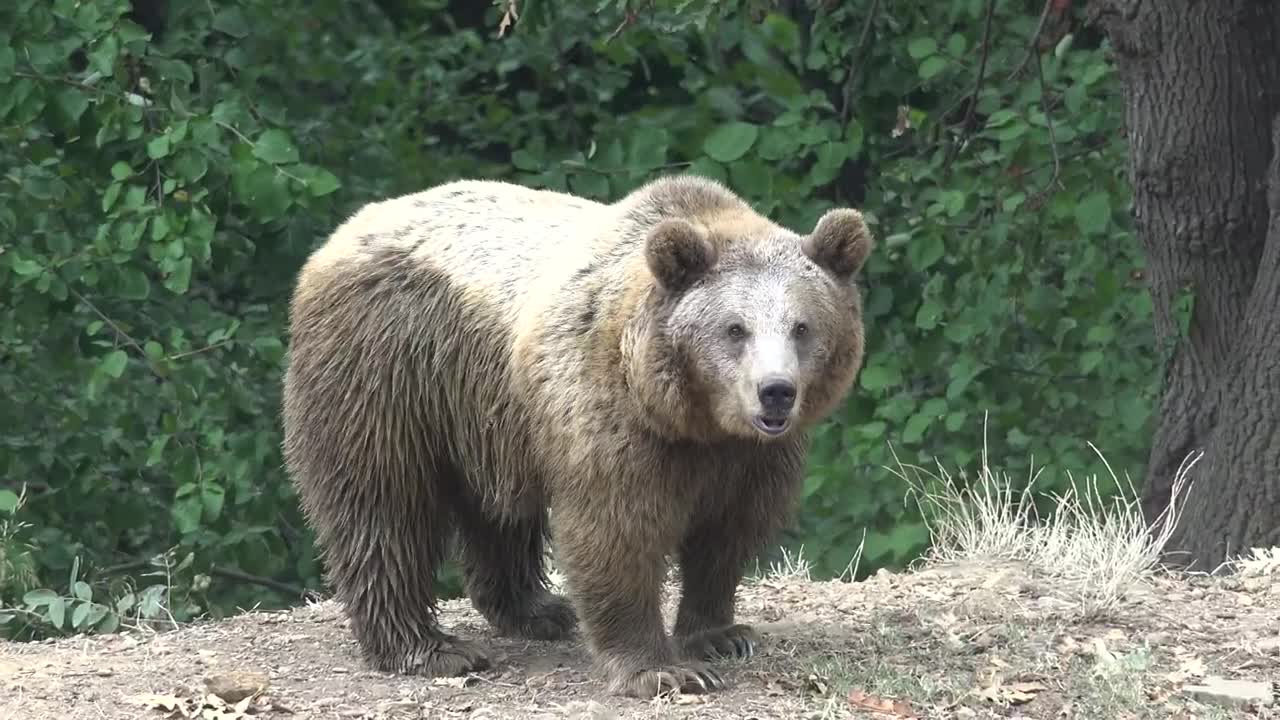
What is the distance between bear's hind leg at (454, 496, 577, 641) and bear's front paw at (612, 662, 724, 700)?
1.16 meters

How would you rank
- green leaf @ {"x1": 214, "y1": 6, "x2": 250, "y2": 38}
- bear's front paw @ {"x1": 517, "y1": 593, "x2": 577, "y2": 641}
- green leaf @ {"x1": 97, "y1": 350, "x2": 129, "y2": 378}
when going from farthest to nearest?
1. green leaf @ {"x1": 214, "y1": 6, "x2": 250, "y2": 38}
2. green leaf @ {"x1": 97, "y1": 350, "x2": 129, "y2": 378}
3. bear's front paw @ {"x1": 517, "y1": 593, "x2": 577, "y2": 641}

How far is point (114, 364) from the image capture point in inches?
321

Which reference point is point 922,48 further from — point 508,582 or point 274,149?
point 508,582

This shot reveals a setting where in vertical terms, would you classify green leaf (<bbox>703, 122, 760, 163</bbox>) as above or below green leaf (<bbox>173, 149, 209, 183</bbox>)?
above

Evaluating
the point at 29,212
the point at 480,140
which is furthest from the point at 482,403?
the point at 480,140

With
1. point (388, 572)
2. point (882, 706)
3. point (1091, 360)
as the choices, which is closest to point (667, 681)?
point (882, 706)

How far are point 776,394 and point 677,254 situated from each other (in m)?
0.58

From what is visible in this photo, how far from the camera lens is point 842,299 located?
19.5ft

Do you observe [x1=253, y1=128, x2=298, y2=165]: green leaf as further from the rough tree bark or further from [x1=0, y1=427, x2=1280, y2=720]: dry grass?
the rough tree bark

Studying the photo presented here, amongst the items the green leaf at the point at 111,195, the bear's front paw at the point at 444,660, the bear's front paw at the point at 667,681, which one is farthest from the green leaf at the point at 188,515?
the bear's front paw at the point at 667,681

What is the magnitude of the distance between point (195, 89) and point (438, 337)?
386cm

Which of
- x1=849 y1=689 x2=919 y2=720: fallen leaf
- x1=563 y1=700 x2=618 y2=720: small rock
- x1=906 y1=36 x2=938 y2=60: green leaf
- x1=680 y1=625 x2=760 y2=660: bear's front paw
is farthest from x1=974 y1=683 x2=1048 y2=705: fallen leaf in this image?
x1=906 y1=36 x2=938 y2=60: green leaf

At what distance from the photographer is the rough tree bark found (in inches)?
292

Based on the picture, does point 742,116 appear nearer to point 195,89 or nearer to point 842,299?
point 195,89
